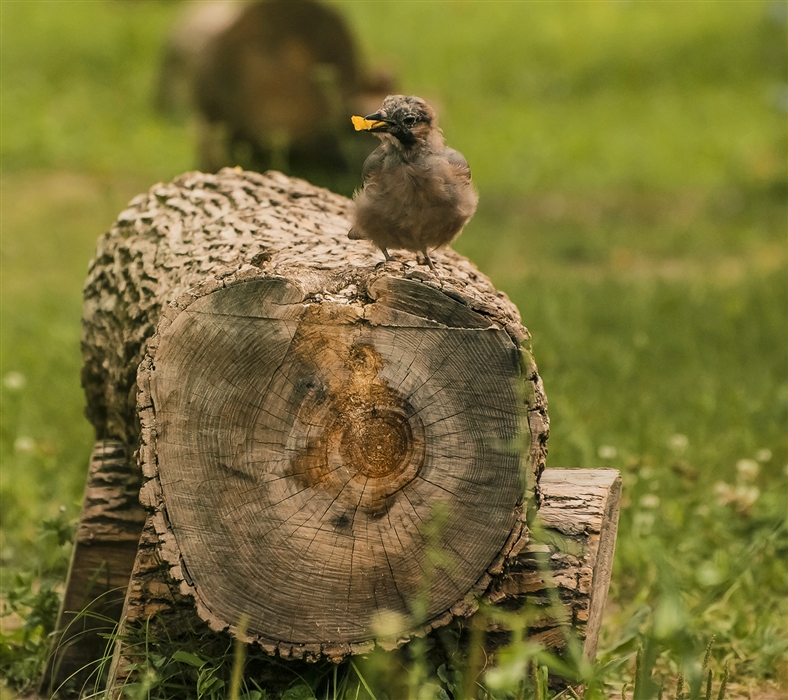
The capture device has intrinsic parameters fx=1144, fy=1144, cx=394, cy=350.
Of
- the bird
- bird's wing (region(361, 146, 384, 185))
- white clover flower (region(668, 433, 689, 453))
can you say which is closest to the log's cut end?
the bird

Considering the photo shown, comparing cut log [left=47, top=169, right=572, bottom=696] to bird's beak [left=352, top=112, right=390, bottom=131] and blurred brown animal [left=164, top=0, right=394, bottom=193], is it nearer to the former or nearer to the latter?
bird's beak [left=352, top=112, right=390, bottom=131]

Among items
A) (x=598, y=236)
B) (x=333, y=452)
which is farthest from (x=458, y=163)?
(x=598, y=236)

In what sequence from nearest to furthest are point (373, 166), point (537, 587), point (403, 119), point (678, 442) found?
point (537, 587) < point (403, 119) < point (373, 166) < point (678, 442)

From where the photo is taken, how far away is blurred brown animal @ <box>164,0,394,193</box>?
10.8 metres

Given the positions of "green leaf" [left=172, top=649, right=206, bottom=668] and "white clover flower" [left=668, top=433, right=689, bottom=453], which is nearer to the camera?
"green leaf" [left=172, top=649, right=206, bottom=668]

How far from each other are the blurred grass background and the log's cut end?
2.14 feet

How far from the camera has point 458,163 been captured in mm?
3793

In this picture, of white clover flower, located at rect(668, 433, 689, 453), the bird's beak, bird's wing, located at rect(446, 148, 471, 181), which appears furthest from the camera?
white clover flower, located at rect(668, 433, 689, 453)

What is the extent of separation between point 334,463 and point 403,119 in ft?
4.23

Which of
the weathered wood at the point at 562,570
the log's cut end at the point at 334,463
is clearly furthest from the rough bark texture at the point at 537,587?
the log's cut end at the point at 334,463

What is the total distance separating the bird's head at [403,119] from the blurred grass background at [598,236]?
5.00 feet

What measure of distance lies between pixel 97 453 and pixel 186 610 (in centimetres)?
84

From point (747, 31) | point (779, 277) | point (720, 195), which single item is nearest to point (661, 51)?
point (747, 31)

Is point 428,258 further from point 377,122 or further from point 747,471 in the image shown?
point 747,471
